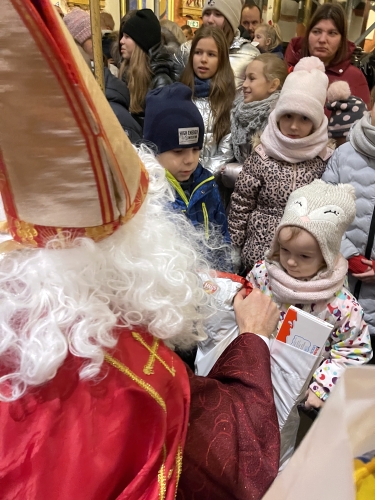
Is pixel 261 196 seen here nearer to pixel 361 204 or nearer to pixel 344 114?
pixel 361 204

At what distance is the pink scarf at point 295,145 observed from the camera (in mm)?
1596

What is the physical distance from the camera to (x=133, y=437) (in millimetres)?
533

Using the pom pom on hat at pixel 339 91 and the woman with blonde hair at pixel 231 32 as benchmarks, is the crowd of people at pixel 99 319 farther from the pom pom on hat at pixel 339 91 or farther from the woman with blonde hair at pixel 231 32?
the woman with blonde hair at pixel 231 32

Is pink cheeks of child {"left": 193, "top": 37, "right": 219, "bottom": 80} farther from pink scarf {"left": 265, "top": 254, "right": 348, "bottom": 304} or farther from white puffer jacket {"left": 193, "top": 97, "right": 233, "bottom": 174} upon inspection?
pink scarf {"left": 265, "top": 254, "right": 348, "bottom": 304}

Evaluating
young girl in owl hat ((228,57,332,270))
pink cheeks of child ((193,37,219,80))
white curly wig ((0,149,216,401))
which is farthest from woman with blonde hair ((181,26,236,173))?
white curly wig ((0,149,216,401))

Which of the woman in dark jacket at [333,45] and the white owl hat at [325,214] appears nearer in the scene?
the white owl hat at [325,214]

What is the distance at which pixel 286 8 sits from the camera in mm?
5430

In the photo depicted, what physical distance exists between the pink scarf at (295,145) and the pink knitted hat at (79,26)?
112cm

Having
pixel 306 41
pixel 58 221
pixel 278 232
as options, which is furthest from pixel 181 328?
pixel 306 41

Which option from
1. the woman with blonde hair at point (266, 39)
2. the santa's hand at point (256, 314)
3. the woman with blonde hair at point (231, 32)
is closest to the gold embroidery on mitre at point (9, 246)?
the santa's hand at point (256, 314)

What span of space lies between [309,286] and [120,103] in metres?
1.29

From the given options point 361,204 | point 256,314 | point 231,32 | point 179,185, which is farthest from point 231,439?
point 231,32

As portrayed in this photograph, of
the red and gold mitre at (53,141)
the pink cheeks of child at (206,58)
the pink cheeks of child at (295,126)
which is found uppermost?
the red and gold mitre at (53,141)

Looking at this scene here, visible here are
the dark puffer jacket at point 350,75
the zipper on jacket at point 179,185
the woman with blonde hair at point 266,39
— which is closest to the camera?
the zipper on jacket at point 179,185
